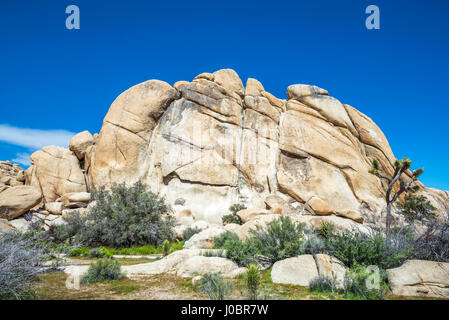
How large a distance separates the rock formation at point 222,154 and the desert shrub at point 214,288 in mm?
19509

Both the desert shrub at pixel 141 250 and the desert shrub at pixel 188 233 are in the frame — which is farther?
the desert shrub at pixel 188 233

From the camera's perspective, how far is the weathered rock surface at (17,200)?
65.3 feet

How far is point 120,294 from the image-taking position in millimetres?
5961

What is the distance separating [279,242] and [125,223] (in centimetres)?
1030

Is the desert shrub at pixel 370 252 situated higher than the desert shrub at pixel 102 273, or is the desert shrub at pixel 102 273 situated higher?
the desert shrub at pixel 370 252

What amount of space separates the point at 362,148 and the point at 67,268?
31.4 meters

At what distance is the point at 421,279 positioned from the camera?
6.37 meters

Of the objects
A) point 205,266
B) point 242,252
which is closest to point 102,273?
point 205,266

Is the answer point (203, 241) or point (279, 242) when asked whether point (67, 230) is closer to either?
point (203, 241)

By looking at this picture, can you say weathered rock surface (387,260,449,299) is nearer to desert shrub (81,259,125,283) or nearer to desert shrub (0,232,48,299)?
desert shrub (81,259,125,283)

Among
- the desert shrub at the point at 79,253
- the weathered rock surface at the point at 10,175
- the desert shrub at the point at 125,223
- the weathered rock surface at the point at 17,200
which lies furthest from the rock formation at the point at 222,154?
the desert shrub at the point at 79,253

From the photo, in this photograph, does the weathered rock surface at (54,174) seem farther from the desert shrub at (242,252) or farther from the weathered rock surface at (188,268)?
the desert shrub at (242,252)
